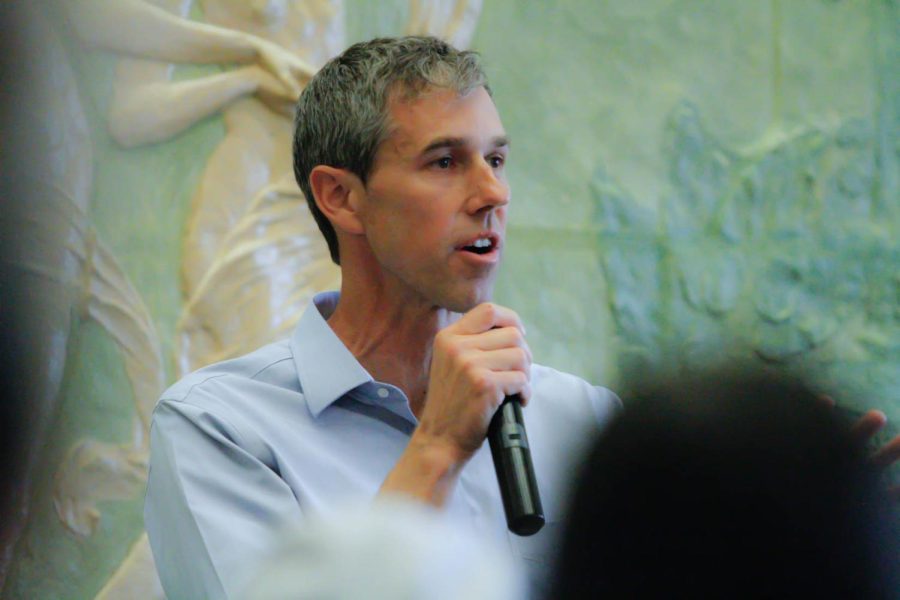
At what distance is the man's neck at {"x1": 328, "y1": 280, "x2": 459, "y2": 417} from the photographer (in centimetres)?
221

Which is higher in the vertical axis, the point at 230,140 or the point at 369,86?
the point at 369,86

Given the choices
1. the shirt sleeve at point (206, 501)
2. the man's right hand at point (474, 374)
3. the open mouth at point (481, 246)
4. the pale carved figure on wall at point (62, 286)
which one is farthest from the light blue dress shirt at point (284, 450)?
the pale carved figure on wall at point (62, 286)

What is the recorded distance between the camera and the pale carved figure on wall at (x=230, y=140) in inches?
140

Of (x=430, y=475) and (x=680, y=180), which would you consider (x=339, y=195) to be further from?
(x=680, y=180)

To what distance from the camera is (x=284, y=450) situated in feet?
6.57

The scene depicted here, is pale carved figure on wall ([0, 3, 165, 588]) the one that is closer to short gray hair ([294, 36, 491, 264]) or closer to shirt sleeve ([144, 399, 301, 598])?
short gray hair ([294, 36, 491, 264])

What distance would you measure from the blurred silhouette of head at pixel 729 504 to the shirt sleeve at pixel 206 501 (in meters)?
0.91

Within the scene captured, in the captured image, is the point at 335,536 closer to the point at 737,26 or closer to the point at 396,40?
the point at 396,40

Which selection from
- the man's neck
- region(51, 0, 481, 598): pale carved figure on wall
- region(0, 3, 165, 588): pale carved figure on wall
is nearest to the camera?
the man's neck

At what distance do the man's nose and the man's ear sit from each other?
23 centimetres

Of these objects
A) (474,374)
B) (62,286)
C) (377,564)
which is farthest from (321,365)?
(62,286)

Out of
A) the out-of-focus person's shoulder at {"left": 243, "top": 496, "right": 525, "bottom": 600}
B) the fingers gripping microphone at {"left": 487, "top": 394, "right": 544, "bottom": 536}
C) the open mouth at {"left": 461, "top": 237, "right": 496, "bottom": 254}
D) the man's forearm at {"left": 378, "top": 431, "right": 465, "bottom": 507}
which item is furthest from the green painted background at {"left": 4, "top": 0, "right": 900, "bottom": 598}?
the out-of-focus person's shoulder at {"left": 243, "top": 496, "right": 525, "bottom": 600}

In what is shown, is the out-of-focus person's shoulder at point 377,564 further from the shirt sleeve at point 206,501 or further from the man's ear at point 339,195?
the man's ear at point 339,195

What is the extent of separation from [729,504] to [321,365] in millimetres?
1240
